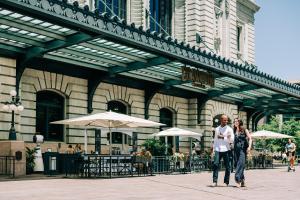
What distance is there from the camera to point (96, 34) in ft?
56.1

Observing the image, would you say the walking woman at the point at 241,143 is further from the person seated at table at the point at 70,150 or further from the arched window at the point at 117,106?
the arched window at the point at 117,106

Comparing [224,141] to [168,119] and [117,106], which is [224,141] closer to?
[117,106]

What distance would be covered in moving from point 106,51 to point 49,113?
14.1ft

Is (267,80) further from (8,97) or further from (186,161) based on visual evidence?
(8,97)

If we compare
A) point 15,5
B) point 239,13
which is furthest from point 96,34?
point 239,13

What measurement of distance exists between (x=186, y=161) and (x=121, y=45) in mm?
6560

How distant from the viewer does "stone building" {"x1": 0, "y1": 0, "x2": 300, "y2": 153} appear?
1717 centimetres

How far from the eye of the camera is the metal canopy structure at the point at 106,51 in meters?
15.6

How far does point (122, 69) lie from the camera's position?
2289cm

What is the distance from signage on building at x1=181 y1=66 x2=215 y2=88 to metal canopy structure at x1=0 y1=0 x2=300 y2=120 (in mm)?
413

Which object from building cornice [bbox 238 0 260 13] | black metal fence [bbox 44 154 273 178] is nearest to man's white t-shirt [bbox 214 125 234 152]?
black metal fence [bbox 44 154 273 178]

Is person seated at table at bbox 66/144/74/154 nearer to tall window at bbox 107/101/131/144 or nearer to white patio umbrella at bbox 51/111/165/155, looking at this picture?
white patio umbrella at bbox 51/111/165/155

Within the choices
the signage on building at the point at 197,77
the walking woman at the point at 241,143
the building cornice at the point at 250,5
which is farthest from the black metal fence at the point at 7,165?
the building cornice at the point at 250,5

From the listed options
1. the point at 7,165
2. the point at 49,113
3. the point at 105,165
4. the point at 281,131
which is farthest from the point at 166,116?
the point at 281,131
